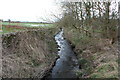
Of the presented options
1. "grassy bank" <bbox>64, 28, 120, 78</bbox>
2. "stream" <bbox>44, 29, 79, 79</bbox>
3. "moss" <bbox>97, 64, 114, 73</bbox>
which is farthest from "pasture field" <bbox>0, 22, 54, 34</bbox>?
"moss" <bbox>97, 64, 114, 73</bbox>


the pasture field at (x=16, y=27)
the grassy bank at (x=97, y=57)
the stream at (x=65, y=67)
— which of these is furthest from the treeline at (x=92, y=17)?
the stream at (x=65, y=67)

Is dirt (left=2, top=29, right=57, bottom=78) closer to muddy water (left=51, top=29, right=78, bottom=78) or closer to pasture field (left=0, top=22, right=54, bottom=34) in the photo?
muddy water (left=51, top=29, right=78, bottom=78)

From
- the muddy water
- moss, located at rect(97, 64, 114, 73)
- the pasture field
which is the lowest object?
the muddy water

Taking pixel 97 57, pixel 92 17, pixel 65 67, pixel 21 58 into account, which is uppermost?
pixel 92 17

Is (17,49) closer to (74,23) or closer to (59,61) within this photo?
(59,61)

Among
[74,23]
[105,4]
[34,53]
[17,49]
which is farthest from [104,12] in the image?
[17,49]

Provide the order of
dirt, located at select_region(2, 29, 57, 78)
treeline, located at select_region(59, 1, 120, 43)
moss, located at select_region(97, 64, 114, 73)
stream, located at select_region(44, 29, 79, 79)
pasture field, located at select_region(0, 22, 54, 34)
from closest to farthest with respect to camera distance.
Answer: dirt, located at select_region(2, 29, 57, 78) → moss, located at select_region(97, 64, 114, 73) → stream, located at select_region(44, 29, 79, 79) → treeline, located at select_region(59, 1, 120, 43) → pasture field, located at select_region(0, 22, 54, 34)

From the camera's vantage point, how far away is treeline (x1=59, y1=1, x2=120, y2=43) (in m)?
14.9

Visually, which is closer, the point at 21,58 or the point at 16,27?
the point at 21,58

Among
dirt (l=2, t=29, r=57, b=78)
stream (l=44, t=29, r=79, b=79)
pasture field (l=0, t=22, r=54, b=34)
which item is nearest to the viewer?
dirt (l=2, t=29, r=57, b=78)

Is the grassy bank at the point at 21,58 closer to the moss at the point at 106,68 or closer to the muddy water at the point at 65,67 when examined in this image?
the muddy water at the point at 65,67

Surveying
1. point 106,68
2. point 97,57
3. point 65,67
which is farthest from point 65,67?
point 106,68

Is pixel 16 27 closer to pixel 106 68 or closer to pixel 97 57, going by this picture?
pixel 97 57

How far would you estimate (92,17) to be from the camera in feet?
58.6
